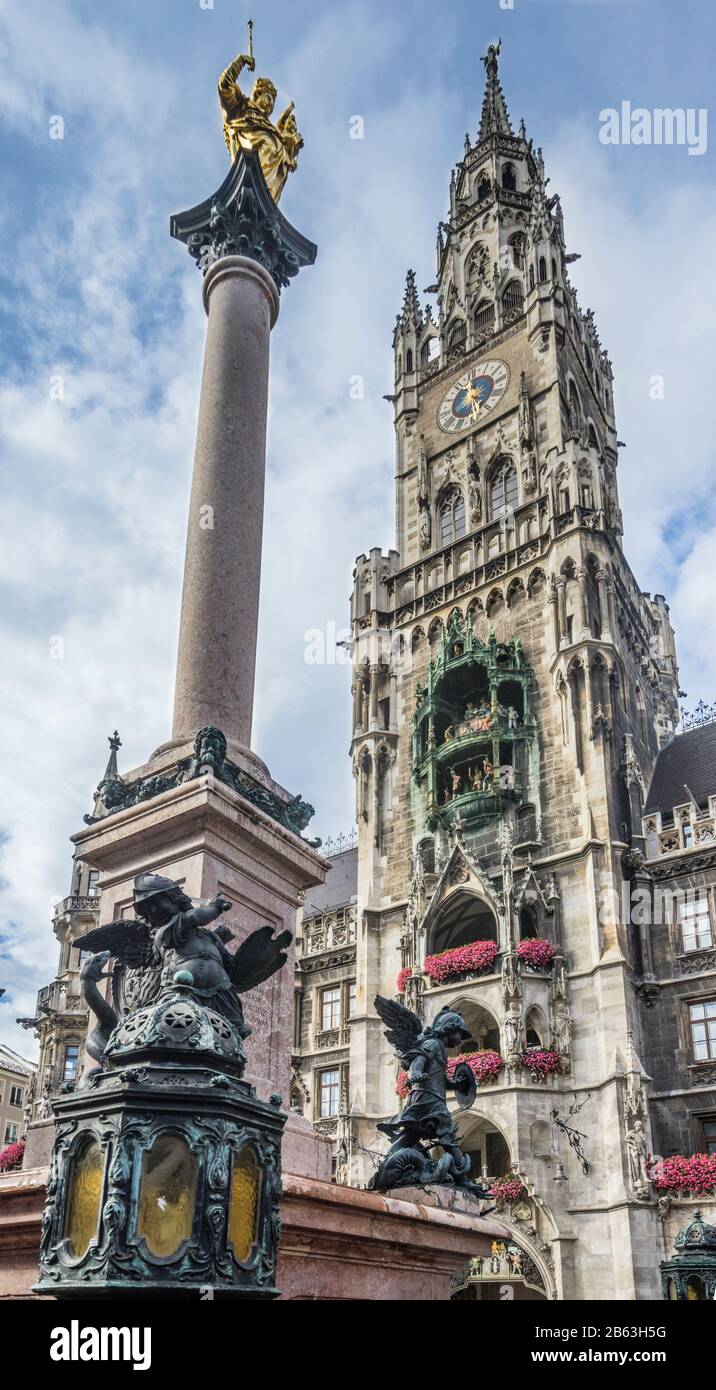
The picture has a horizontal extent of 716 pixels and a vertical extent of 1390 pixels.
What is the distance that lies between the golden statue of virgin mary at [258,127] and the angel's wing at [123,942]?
10.6 meters

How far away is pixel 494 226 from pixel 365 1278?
156ft

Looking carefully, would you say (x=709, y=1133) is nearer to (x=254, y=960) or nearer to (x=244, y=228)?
(x=244, y=228)

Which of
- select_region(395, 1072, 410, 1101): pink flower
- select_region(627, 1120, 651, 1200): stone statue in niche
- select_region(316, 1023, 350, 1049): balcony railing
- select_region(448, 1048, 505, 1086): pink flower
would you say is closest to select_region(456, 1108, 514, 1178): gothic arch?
select_region(448, 1048, 505, 1086): pink flower

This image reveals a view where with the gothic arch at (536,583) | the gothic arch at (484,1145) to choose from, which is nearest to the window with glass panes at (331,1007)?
the gothic arch at (484,1145)

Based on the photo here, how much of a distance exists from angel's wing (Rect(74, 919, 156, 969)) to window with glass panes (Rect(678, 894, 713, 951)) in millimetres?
25371

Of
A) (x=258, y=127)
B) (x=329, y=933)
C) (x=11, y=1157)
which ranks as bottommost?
(x=11, y=1157)

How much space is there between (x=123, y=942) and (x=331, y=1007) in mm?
31178

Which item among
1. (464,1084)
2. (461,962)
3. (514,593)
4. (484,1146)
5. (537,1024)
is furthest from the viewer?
(514,593)

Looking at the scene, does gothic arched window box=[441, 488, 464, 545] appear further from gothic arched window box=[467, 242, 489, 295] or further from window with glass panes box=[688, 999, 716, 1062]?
window with glass panes box=[688, 999, 716, 1062]

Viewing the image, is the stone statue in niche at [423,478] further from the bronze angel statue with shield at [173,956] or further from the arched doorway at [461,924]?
the bronze angel statue with shield at [173,956]

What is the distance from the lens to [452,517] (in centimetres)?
4219

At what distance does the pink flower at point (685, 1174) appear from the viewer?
85.1ft

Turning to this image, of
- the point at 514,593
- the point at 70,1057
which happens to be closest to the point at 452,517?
the point at 514,593

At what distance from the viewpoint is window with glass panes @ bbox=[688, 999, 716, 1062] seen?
94.0 ft
